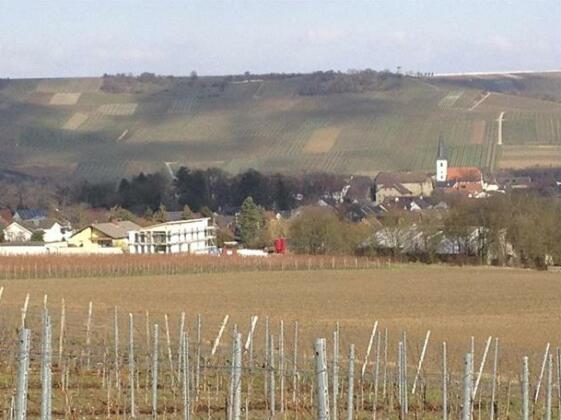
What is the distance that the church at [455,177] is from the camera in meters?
131

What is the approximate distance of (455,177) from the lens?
141875 mm

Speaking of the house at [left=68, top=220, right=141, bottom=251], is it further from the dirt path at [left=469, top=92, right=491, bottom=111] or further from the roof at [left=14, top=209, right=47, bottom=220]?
the dirt path at [left=469, top=92, right=491, bottom=111]

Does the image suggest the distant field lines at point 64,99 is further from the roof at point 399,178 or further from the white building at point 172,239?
the white building at point 172,239

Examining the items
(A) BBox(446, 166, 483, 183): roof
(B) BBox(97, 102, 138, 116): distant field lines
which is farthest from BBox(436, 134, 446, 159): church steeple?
(B) BBox(97, 102, 138, 116): distant field lines

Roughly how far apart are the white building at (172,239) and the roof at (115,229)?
0.69 meters

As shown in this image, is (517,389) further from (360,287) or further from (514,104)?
(514,104)

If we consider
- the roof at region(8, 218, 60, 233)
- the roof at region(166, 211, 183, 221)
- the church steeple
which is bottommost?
the roof at region(8, 218, 60, 233)

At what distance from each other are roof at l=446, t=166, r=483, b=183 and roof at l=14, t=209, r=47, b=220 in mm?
45936

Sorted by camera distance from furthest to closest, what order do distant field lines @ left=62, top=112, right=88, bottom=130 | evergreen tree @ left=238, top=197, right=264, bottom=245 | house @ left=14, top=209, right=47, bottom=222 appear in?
distant field lines @ left=62, top=112, right=88, bottom=130 → house @ left=14, top=209, right=47, bottom=222 → evergreen tree @ left=238, top=197, right=264, bottom=245

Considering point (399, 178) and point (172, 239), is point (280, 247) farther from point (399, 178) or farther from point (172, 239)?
point (399, 178)

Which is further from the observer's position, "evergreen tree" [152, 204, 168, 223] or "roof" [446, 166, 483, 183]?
"roof" [446, 166, 483, 183]

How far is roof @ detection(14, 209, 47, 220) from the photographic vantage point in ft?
350

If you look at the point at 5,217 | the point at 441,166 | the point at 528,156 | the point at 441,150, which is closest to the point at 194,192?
the point at 5,217

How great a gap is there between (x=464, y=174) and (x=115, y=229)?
6395cm
